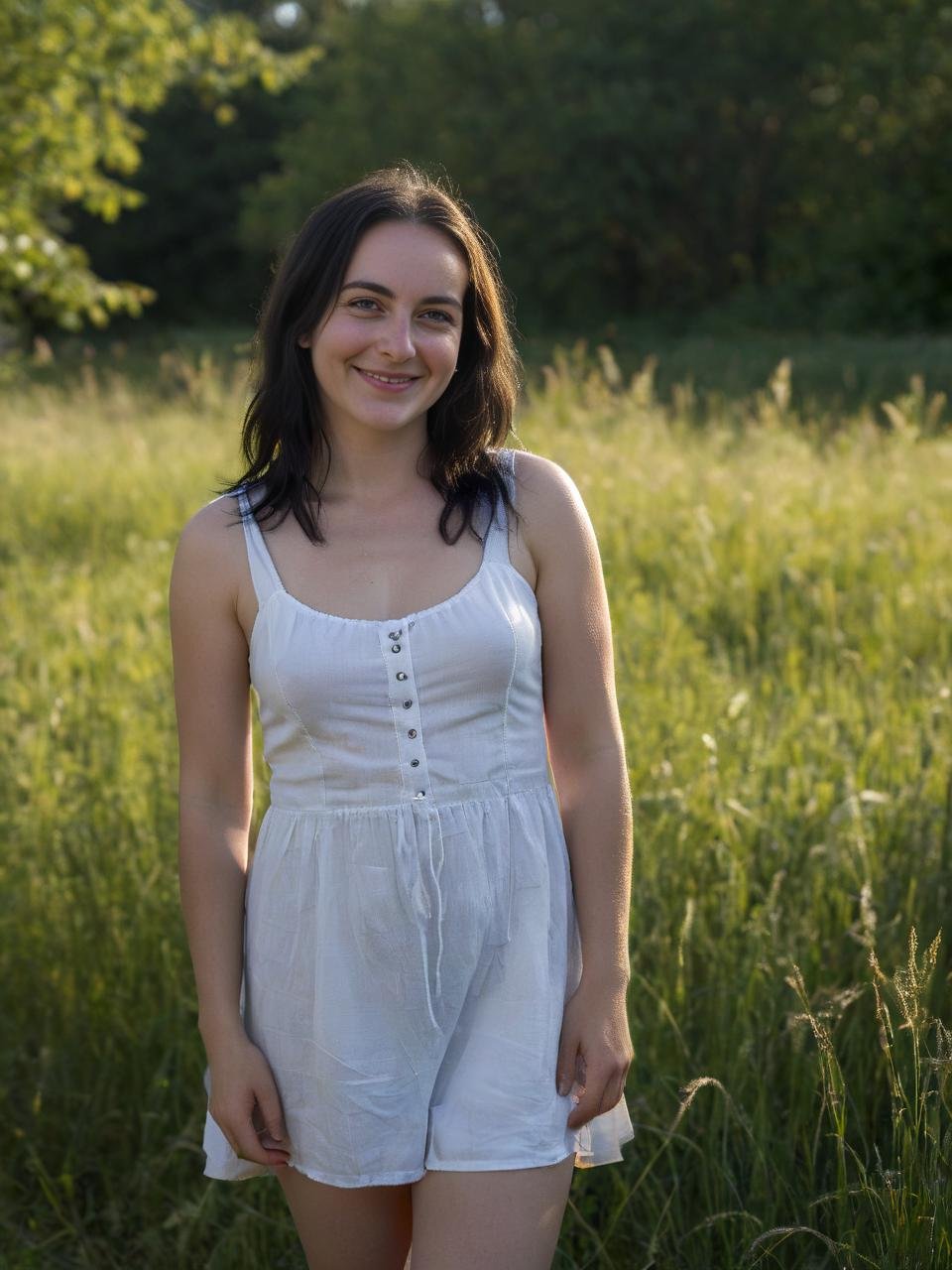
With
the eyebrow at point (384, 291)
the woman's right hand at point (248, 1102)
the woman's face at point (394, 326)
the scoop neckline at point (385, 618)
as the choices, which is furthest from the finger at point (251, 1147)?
the eyebrow at point (384, 291)

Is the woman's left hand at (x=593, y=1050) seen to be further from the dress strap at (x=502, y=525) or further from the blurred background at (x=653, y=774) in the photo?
the dress strap at (x=502, y=525)

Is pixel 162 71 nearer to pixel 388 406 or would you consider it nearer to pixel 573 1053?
pixel 388 406

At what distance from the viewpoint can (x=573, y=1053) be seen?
Answer: 6.41ft

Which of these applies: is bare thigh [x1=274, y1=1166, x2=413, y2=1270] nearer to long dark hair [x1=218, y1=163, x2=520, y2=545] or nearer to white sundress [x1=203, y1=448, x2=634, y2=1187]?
white sundress [x1=203, y1=448, x2=634, y2=1187]

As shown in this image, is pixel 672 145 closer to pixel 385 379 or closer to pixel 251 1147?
pixel 385 379

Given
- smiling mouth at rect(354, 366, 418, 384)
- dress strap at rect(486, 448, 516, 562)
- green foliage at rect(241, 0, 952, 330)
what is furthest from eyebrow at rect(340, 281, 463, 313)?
green foliage at rect(241, 0, 952, 330)

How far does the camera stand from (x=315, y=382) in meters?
2.20

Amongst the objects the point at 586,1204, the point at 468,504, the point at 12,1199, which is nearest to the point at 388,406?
the point at 468,504

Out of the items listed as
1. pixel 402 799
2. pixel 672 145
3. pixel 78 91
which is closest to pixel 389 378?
pixel 402 799

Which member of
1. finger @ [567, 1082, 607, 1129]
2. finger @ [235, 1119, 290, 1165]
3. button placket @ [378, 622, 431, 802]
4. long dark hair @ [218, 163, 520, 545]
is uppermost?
long dark hair @ [218, 163, 520, 545]

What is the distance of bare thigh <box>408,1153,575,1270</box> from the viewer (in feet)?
6.03

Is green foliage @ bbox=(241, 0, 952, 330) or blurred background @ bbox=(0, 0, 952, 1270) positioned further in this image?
green foliage @ bbox=(241, 0, 952, 330)

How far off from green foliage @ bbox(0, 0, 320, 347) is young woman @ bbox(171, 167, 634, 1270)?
18.1 feet

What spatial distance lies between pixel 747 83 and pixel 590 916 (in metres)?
28.6
